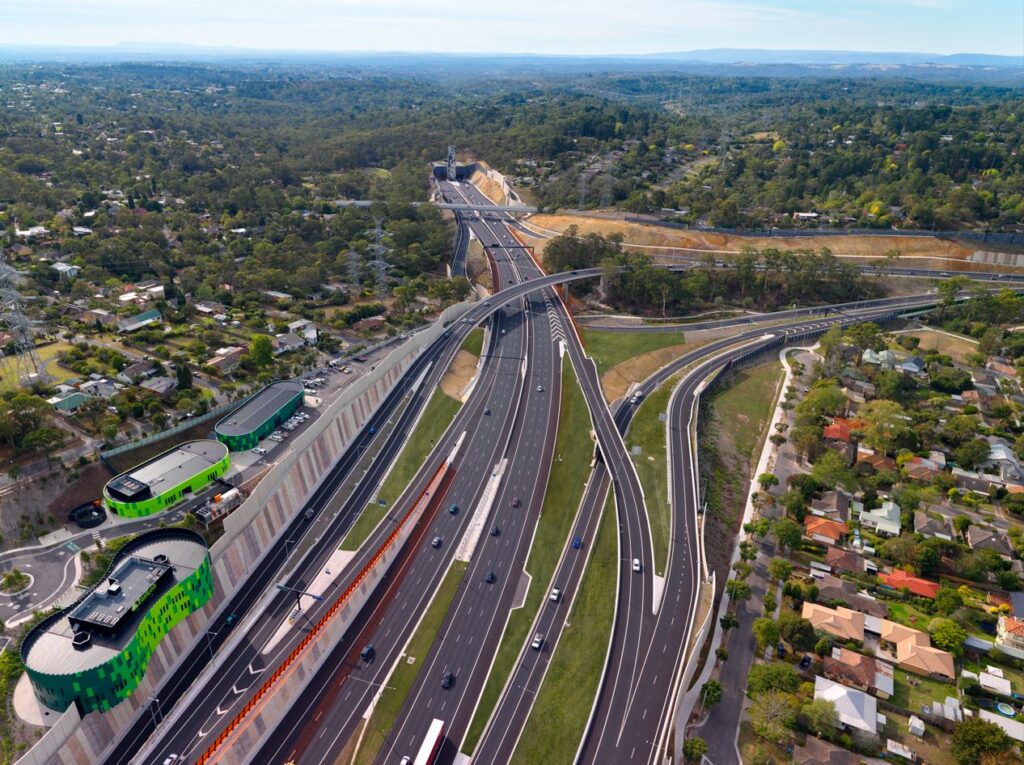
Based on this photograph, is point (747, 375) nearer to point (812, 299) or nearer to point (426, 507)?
point (812, 299)

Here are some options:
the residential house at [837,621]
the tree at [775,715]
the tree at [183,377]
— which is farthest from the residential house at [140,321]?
the residential house at [837,621]

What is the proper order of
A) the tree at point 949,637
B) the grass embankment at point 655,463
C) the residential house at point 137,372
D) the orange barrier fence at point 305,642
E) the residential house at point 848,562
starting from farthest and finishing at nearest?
the residential house at point 137,372
the grass embankment at point 655,463
the residential house at point 848,562
the tree at point 949,637
the orange barrier fence at point 305,642

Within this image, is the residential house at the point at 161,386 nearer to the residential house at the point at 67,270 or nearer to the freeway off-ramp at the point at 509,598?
the freeway off-ramp at the point at 509,598

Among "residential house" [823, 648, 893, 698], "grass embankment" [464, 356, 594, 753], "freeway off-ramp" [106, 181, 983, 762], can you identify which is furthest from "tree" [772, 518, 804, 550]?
"grass embankment" [464, 356, 594, 753]

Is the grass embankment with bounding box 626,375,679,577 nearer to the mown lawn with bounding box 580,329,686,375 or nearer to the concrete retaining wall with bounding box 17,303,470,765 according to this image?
the mown lawn with bounding box 580,329,686,375

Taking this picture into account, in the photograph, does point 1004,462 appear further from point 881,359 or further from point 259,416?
point 259,416

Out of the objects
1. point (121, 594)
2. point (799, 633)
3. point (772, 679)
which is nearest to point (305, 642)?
point (121, 594)

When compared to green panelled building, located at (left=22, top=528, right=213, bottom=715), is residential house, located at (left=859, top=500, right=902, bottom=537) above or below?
below
